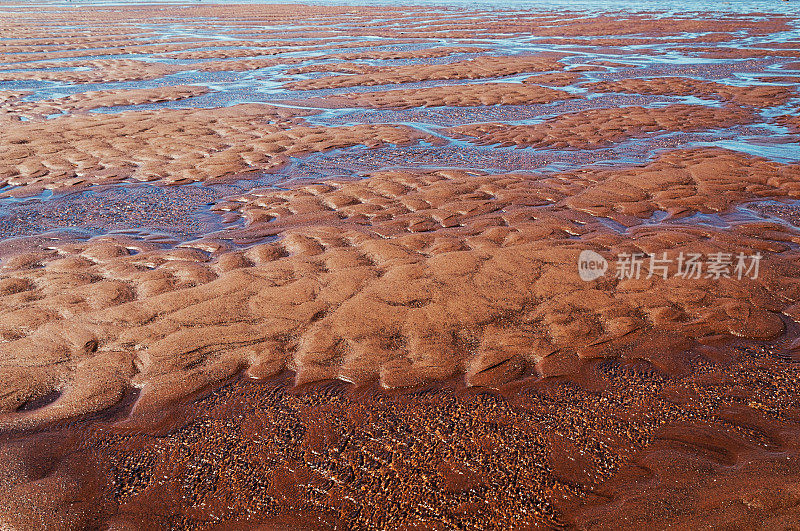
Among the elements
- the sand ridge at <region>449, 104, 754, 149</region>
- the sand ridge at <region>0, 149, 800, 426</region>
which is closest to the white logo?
the sand ridge at <region>0, 149, 800, 426</region>

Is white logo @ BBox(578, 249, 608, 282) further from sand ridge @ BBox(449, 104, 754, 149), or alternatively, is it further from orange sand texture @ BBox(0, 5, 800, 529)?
sand ridge @ BBox(449, 104, 754, 149)

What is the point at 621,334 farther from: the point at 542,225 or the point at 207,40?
the point at 207,40

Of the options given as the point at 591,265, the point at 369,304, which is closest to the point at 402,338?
the point at 369,304

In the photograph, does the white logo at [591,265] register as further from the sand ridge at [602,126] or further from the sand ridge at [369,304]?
the sand ridge at [602,126]

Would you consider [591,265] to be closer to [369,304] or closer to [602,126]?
[369,304]

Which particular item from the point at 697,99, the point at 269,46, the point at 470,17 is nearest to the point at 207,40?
the point at 269,46

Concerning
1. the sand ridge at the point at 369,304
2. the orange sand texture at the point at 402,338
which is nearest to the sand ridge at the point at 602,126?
the orange sand texture at the point at 402,338
